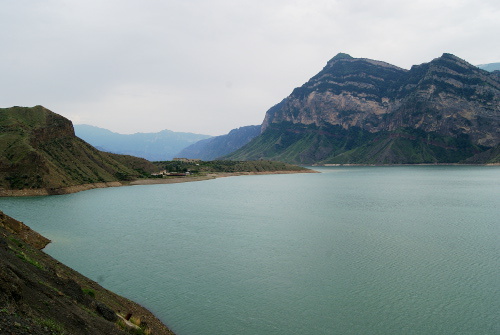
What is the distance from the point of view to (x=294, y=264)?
37.1 meters

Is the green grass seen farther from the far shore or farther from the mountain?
the mountain

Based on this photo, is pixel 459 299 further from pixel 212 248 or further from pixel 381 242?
pixel 212 248

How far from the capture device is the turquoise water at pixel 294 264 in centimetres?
2512

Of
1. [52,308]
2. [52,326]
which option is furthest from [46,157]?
[52,326]

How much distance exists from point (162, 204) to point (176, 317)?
6207cm

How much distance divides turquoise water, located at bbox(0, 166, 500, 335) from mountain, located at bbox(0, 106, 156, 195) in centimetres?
2592

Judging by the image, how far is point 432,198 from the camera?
91.0 metres

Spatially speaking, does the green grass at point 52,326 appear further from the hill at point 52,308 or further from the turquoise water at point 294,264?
the turquoise water at point 294,264

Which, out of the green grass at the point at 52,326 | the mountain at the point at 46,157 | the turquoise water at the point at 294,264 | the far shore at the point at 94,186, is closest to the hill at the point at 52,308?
the green grass at the point at 52,326

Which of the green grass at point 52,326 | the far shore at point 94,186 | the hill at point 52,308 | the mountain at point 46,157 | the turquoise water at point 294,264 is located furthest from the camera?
the mountain at point 46,157

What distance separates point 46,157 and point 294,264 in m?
100

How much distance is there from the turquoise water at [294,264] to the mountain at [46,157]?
25918 mm

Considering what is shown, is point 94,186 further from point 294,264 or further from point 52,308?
point 52,308

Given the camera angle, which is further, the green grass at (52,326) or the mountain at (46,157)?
the mountain at (46,157)
